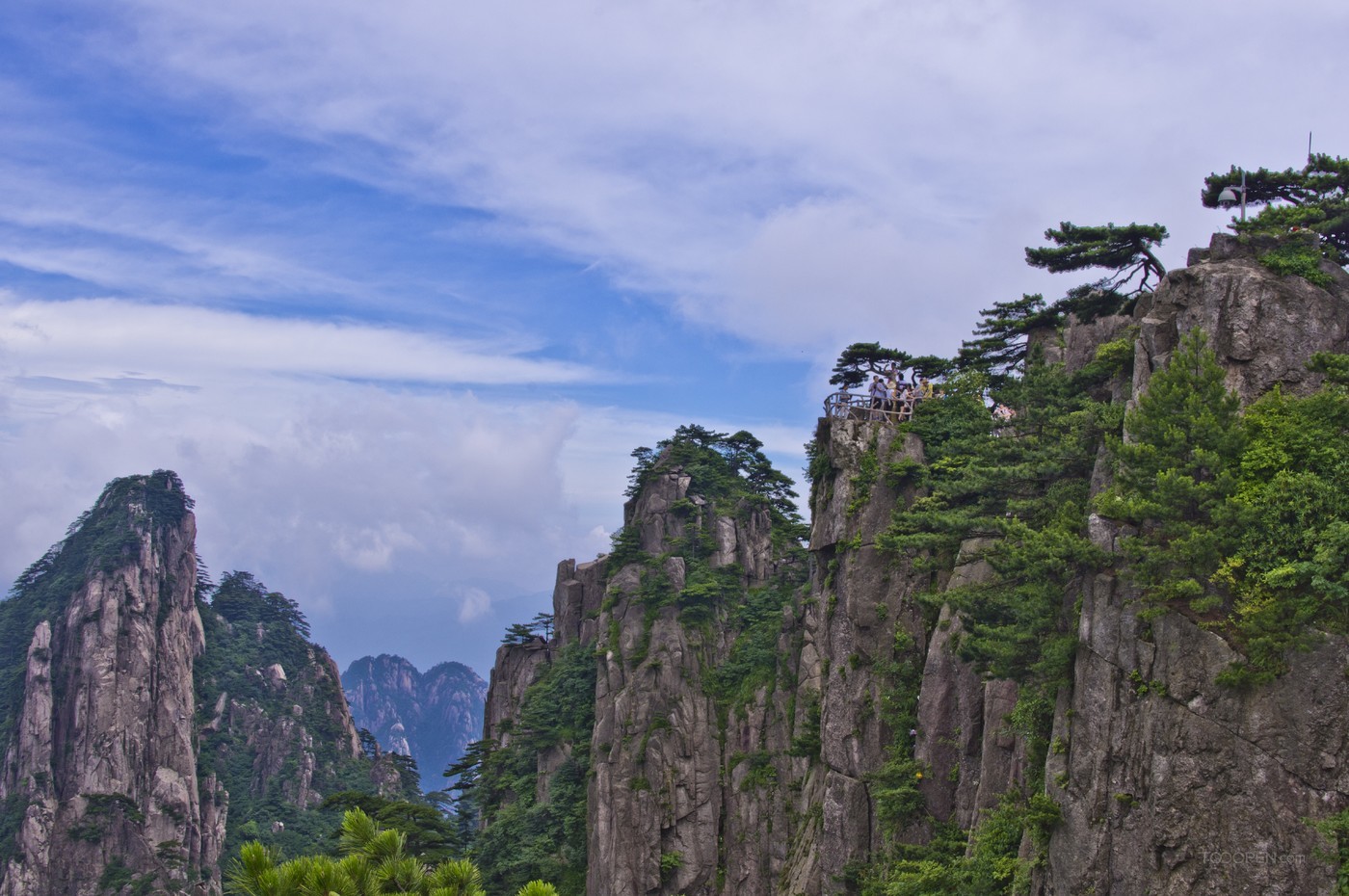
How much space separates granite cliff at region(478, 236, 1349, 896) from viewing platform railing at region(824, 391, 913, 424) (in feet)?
2.54

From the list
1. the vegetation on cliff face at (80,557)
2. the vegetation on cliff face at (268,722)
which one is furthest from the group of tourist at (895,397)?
the vegetation on cliff face at (80,557)

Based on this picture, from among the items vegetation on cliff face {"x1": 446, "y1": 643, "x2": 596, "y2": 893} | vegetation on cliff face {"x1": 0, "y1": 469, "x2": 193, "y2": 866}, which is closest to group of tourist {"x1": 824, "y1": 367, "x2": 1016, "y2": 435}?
vegetation on cliff face {"x1": 446, "y1": 643, "x2": 596, "y2": 893}

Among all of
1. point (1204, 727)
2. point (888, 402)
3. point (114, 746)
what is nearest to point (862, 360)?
point (888, 402)

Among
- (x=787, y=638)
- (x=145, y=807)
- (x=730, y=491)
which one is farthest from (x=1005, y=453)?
(x=145, y=807)

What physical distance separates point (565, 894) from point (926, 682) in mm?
31467

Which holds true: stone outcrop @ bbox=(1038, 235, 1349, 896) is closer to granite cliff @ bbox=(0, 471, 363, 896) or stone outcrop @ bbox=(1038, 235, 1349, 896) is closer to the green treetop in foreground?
the green treetop in foreground

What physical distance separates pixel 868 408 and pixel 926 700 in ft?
48.4

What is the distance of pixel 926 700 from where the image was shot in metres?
36.3

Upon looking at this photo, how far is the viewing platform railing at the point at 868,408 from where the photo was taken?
1820 inches

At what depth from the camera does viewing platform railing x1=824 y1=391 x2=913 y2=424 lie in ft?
152

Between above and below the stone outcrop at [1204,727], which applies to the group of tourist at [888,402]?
above

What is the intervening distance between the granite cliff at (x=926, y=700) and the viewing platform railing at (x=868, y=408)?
77 cm

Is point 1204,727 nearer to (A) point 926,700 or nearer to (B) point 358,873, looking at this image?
(A) point 926,700

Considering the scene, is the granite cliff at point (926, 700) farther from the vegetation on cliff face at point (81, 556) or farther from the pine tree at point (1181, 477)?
the vegetation on cliff face at point (81, 556)
